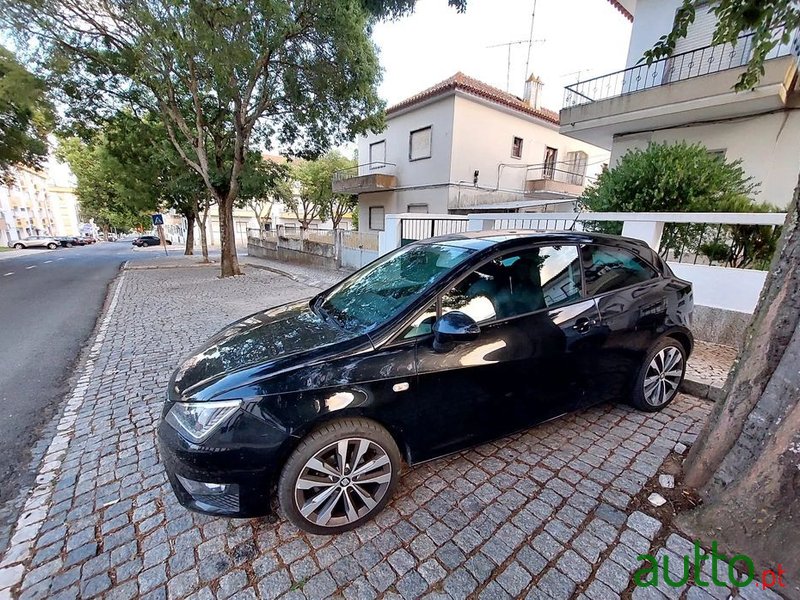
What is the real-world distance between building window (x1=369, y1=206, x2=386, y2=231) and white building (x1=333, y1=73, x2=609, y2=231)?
5 centimetres

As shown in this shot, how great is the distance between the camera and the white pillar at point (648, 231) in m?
4.68

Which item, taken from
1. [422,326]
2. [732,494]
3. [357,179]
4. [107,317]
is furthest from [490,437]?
[357,179]

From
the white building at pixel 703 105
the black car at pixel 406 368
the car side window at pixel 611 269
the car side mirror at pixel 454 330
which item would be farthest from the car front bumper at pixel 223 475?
the white building at pixel 703 105

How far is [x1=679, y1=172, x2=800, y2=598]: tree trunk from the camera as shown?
5.44 feet

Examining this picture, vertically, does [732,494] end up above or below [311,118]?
below

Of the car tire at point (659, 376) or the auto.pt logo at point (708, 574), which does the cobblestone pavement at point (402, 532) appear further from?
the car tire at point (659, 376)

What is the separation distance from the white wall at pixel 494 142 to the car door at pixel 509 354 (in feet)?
39.5

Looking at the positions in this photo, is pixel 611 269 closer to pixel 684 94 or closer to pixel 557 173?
pixel 684 94

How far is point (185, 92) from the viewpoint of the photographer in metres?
11.0

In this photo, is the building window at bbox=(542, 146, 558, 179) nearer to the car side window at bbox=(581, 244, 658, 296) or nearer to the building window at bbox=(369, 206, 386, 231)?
the building window at bbox=(369, 206, 386, 231)

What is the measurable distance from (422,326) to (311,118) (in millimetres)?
10751

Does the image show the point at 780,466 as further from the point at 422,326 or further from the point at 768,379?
the point at 422,326

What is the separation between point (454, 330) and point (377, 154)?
16.7 m

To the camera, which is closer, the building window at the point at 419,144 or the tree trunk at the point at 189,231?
the building window at the point at 419,144
